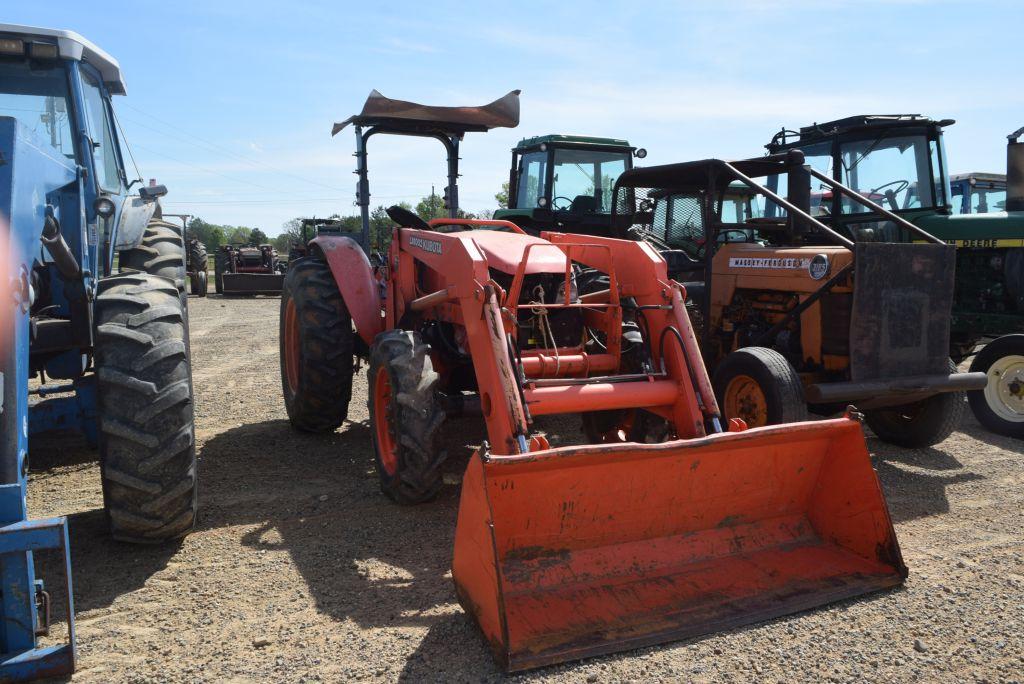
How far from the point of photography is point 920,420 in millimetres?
5582

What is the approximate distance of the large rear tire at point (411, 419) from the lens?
12.8 feet

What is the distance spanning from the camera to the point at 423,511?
4.24 meters

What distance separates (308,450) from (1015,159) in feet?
23.3

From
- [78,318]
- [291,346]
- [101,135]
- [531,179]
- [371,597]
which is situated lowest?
[371,597]

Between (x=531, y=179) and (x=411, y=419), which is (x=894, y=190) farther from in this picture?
(x=411, y=419)

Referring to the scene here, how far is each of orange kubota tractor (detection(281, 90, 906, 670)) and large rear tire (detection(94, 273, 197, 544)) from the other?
1065mm

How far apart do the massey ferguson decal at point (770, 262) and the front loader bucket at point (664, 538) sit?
2.30m

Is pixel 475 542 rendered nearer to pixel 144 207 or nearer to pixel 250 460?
pixel 250 460

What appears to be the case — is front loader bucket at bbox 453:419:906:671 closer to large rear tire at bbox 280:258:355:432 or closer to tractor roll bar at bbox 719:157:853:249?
tractor roll bar at bbox 719:157:853:249

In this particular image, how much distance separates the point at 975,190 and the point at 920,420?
981 cm

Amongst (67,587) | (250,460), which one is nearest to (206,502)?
(250,460)

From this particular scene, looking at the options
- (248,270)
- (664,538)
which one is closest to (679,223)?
(664,538)

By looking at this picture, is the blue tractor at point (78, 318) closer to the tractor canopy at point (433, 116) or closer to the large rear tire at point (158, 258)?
the large rear tire at point (158, 258)

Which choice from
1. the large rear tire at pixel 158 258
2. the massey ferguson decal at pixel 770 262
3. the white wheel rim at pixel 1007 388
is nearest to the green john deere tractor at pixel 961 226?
the white wheel rim at pixel 1007 388
